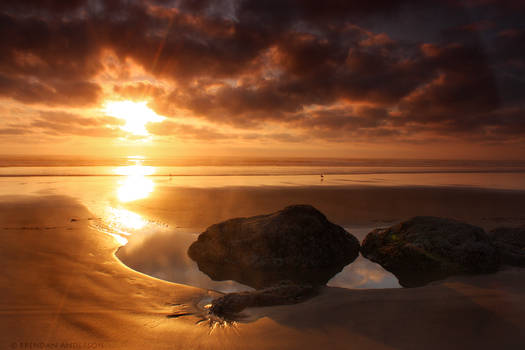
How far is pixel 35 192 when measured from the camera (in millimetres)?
15211

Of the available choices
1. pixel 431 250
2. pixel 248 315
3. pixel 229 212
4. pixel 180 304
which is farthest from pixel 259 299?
pixel 229 212

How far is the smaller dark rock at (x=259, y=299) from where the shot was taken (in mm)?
3908

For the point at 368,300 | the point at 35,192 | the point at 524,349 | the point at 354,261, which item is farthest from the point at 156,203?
the point at 524,349

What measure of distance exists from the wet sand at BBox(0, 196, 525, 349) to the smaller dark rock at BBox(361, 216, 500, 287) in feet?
1.31

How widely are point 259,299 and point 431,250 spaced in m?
3.69

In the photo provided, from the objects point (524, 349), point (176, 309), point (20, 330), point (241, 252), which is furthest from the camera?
point (241, 252)

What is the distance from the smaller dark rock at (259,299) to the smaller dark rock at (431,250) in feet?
6.84

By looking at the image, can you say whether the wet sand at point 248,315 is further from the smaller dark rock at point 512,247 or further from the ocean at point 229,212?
the ocean at point 229,212

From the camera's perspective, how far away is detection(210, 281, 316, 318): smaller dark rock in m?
3.91

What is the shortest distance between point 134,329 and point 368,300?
2.86 meters

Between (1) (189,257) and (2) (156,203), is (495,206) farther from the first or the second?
(2) (156,203)

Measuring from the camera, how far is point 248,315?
378 centimetres

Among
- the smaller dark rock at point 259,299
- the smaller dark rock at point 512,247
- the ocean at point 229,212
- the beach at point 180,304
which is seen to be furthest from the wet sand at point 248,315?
the ocean at point 229,212

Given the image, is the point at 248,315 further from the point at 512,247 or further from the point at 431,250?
the point at 512,247
